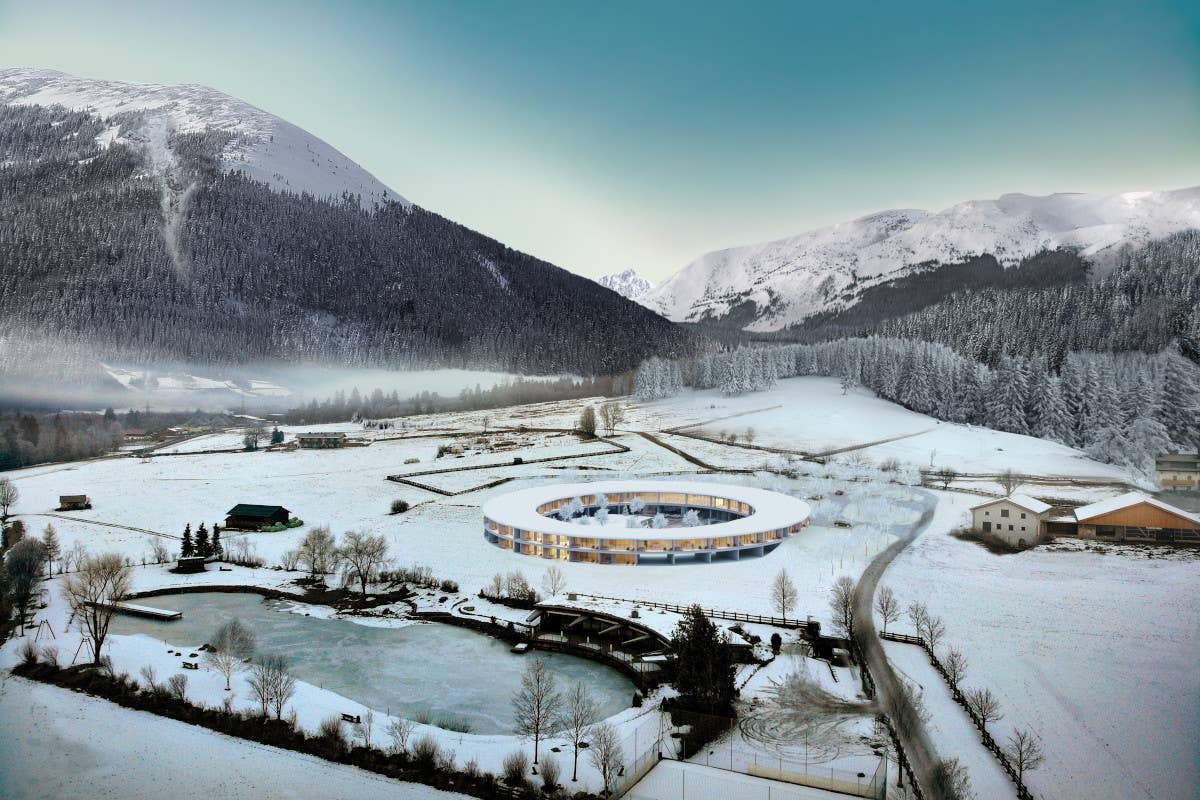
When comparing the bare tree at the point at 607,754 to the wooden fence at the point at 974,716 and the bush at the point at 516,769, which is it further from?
the wooden fence at the point at 974,716

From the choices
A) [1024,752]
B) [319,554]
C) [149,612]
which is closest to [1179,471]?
[1024,752]

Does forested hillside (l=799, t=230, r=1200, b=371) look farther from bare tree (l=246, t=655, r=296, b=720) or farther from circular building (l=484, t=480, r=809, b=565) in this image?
bare tree (l=246, t=655, r=296, b=720)

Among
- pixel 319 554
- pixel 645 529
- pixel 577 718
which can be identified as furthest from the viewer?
pixel 645 529

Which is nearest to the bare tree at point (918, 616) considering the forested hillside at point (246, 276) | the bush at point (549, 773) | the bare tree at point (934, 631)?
the bare tree at point (934, 631)

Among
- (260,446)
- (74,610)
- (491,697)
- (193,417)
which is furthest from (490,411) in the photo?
(491,697)

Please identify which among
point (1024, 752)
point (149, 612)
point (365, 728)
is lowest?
point (149, 612)

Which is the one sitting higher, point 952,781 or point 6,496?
point 6,496

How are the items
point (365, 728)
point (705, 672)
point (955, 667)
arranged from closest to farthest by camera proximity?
1. point (365, 728)
2. point (705, 672)
3. point (955, 667)

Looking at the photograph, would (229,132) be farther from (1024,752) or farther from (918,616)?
(1024,752)
